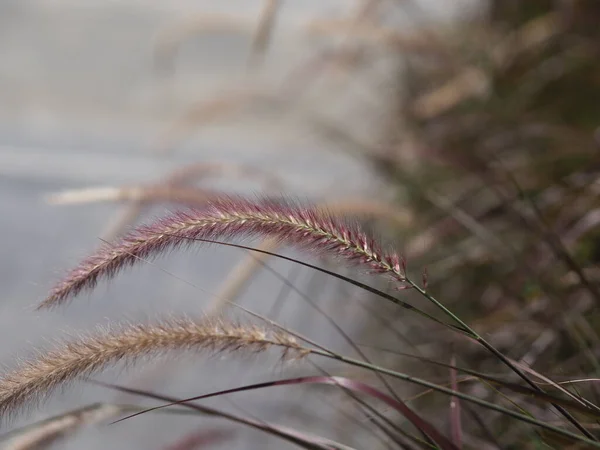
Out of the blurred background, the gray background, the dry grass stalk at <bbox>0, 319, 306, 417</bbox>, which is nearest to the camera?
the dry grass stalk at <bbox>0, 319, 306, 417</bbox>

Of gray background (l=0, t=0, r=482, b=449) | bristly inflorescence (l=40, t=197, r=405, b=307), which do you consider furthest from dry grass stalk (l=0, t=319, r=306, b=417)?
gray background (l=0, t=0, r=482, b=449)

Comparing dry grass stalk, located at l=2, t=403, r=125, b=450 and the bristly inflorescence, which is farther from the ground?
the bristly inflorescence

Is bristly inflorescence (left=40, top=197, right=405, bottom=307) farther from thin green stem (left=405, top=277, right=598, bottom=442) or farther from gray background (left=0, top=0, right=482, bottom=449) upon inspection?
gray background (left=0, top=0, right=482, bottom=449)

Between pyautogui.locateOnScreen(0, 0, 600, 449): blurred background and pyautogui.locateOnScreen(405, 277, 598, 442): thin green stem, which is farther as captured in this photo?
pyautogui.locateOnScreen(0, 0, 600, 449): blurred background

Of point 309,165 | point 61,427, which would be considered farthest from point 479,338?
point 309,165

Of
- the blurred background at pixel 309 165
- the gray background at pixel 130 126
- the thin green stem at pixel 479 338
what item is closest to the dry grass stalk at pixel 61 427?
the blurred background at pixel 309 165

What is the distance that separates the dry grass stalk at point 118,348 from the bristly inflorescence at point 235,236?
32mm

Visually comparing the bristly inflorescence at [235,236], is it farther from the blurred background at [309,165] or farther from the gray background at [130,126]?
the gray background at [130,126]

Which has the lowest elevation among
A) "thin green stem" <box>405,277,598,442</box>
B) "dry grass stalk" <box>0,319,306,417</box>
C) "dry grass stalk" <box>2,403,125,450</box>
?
"dry grass stalk" <box>2,403,125,450</box>

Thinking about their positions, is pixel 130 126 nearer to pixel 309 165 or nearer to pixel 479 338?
pixel 309 165

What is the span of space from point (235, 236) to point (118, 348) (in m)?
0.09

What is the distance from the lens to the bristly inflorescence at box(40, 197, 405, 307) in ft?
1.11

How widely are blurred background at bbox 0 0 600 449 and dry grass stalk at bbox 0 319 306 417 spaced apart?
44mm

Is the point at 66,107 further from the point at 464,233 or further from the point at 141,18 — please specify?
the point at 464,233
